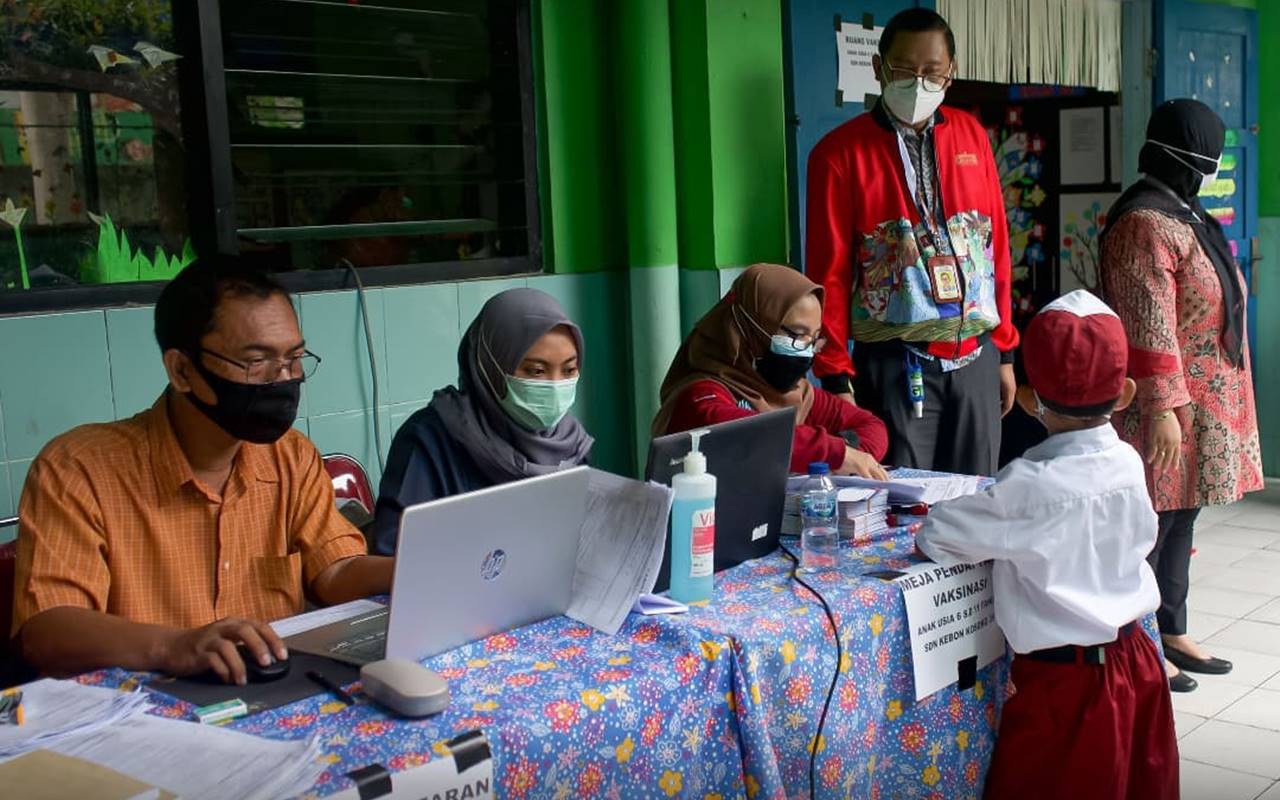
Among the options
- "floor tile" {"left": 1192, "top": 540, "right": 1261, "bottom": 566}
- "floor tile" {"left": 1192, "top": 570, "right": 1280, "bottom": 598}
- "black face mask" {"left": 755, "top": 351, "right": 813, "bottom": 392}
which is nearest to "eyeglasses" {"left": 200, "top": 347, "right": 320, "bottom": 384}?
"black face mask" {"left": 755, "top": 351, "right": 813, "bottom": 392}

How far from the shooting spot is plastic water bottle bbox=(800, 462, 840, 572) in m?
2.45

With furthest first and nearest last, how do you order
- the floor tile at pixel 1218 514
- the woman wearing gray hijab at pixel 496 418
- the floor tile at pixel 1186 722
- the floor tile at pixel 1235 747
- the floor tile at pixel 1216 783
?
1. the floor tile at pixel 1218 514
2. the floor tile at pixel 1186 722
3. the floor tile at pixel 1235 747
4. the floor tile at pixel 1216 783
5. the woman wearing gray hijab at pixel 496 418

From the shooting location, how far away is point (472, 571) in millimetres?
1924

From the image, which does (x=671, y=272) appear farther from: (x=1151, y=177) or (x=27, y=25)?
(x=27, y=25)

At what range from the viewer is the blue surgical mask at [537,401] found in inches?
101

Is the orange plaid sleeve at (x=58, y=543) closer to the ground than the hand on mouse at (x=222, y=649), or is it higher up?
higher up

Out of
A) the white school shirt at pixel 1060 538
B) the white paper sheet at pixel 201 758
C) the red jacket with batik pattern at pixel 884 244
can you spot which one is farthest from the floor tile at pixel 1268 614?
the white paper sheet at pixel 201 758

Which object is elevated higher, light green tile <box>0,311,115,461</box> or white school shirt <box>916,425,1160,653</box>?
light green tile <box>0,311,115,461</box>

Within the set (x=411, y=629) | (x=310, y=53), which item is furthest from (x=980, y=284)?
(x=411, y=629)

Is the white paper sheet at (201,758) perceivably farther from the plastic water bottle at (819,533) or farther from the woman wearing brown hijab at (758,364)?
the woman wearing brown hijab at (758,364)

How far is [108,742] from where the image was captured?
65.8 inches

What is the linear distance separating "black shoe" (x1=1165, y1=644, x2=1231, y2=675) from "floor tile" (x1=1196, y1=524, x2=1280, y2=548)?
1628 millimetres

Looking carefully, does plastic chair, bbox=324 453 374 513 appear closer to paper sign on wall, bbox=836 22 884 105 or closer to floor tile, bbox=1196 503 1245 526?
paper sign on wall, bbox=836 22 884 105

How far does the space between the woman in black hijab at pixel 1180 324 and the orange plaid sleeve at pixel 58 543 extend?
8.66 feet
